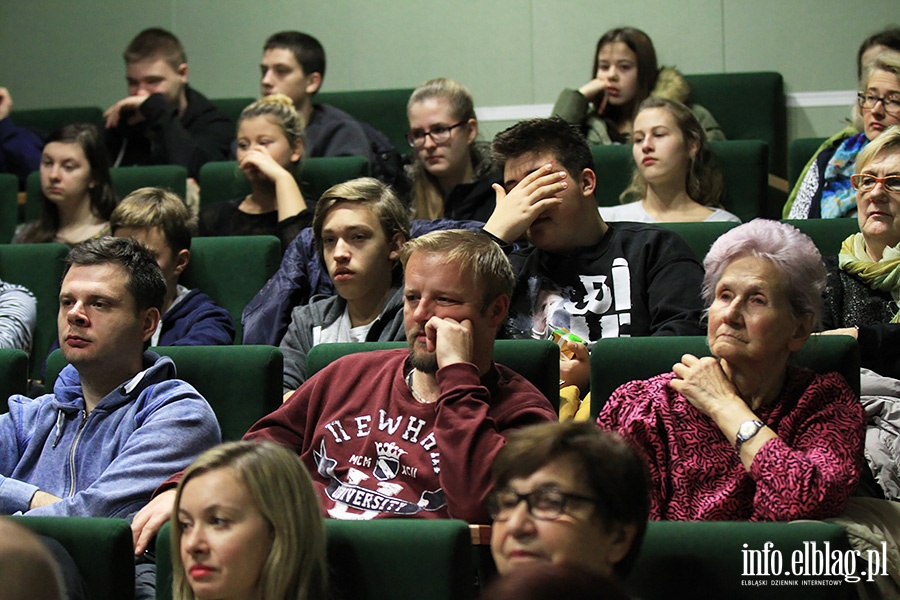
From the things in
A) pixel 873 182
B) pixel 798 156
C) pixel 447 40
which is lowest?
pixel 873 182

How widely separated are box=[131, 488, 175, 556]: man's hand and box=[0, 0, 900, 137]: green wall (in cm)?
295

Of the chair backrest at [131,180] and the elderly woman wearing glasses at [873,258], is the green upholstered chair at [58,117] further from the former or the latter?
the elderly woman wearing glasses at [873,258]

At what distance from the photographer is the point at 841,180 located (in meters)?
3.15

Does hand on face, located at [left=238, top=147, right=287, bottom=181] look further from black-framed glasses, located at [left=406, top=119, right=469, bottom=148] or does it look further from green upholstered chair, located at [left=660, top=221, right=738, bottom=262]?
green upholstered chair, located at [left=660, top=221, right=738, bottom=262]

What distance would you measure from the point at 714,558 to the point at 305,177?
2249mm

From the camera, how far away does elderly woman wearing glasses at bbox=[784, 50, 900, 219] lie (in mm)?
2969

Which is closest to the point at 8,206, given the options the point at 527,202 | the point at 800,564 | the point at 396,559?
the point at 527,202

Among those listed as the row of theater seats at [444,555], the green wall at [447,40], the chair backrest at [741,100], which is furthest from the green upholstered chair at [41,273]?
the chair backrest at [741,100]

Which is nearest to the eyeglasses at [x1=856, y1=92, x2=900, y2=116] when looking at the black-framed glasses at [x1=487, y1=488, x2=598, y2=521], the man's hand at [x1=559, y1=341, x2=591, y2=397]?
the man's hand at [x1=559, y1=341, x2=591, y2=397]

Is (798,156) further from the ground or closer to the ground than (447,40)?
closer to the ground

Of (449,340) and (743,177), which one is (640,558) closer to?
(449,340)

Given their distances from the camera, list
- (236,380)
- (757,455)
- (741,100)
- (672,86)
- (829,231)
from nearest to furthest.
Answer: (757,455), (236,380), (829,231), (672,86), (741,100)

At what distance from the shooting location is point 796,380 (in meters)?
1.79

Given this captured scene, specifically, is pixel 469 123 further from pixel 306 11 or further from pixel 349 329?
pixel 306 11
